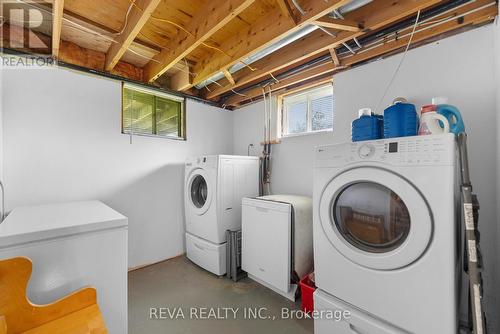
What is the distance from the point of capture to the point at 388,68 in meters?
1.82

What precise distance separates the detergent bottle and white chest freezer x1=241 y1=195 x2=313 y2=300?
113cm

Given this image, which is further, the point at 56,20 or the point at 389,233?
the point at 56,20

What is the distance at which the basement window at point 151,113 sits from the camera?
246 centimetres

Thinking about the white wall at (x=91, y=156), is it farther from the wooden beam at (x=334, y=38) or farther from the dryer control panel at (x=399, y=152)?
the dryer control panel at (x=399, y=152)

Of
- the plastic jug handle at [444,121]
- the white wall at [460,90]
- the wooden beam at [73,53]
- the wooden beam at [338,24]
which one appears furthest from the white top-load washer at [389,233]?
the wooden beam at [73,53]

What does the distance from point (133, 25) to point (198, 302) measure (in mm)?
2304

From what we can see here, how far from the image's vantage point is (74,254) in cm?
106

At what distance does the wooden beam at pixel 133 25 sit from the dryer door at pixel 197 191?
135cm

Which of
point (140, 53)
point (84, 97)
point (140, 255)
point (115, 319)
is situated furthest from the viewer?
point (140, 255)

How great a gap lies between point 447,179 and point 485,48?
1244 millimetres

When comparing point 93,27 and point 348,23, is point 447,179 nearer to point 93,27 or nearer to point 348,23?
point 348,23

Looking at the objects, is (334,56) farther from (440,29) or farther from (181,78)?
(181,78)

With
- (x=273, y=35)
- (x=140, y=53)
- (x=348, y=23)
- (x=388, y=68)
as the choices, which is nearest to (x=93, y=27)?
(x=140, y=53)

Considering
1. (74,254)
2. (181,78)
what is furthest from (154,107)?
(74,254)
